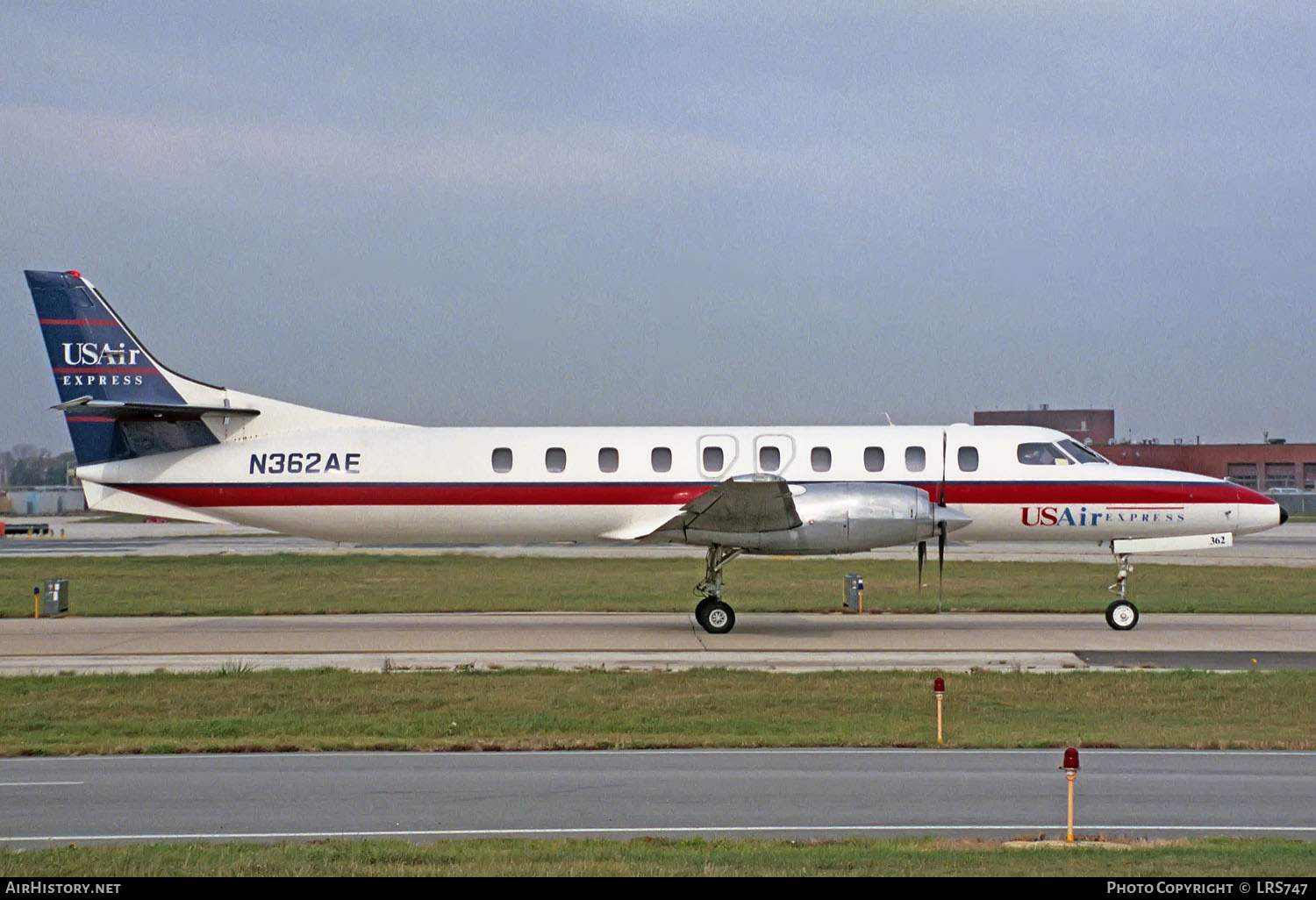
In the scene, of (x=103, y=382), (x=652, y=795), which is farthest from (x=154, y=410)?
(x=652, y=795)

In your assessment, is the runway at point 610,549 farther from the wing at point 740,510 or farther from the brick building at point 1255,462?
the brick building at point 1255,462

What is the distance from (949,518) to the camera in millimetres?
21531

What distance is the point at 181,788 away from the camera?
10812 mm

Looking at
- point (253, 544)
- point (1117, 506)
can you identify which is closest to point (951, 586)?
point (1117, 506)

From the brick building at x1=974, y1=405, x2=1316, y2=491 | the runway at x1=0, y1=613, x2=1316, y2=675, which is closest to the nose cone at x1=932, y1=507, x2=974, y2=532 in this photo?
the runway at x1=0, y1=613, x2=1316, y2=675

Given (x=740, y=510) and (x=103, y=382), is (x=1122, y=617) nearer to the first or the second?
(x=740, y=510)

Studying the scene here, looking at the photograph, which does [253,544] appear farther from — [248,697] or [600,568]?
[248,697]

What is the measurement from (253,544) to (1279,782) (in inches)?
2002

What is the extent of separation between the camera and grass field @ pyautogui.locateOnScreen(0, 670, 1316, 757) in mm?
13180

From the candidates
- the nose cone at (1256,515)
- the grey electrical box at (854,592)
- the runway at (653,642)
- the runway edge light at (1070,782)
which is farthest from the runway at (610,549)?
the runway edge light at (1070,782)

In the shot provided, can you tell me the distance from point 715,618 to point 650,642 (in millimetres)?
1471

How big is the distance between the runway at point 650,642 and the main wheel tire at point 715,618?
0.48 feet

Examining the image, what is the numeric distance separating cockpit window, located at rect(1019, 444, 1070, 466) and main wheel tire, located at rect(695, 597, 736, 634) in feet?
20.9

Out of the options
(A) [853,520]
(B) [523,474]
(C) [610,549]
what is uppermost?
(C) [610,549]
